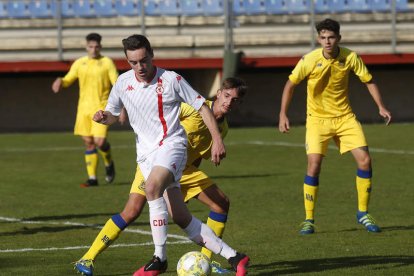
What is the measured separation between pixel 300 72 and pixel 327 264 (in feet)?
9.81

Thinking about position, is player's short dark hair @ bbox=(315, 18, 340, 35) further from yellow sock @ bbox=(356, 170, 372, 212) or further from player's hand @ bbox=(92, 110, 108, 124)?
player's hand @ bbox=(92, 110, 108, 124)

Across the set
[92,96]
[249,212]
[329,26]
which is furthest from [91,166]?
[329,26]

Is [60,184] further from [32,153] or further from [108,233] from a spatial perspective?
[108,233]

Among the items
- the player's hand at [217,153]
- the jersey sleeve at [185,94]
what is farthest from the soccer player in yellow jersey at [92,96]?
the player's hand at [217,153]

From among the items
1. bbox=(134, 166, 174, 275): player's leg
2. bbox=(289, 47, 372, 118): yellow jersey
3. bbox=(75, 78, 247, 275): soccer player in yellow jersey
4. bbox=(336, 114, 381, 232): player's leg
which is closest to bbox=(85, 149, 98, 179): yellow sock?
bbox=(289, 47, 372, 118): yellow jersey

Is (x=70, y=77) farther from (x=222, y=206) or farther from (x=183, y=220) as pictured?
(x=183, y=220)

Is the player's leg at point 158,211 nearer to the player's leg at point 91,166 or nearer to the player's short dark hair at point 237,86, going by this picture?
the player's short dark hair at point 237,86

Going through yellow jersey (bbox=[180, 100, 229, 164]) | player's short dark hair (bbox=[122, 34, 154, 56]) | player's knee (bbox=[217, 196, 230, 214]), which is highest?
player's short dark hair (bbox=[122, 34, 154, 56])

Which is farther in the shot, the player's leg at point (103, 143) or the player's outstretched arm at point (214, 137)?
the player's leg at point (103, 143)

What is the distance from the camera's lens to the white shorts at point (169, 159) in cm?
824

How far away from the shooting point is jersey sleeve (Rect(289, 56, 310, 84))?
11.6 meters

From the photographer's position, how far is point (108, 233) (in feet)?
28.5

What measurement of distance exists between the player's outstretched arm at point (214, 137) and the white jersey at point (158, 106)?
7 cm

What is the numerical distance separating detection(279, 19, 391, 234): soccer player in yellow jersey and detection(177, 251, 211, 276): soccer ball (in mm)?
3502
